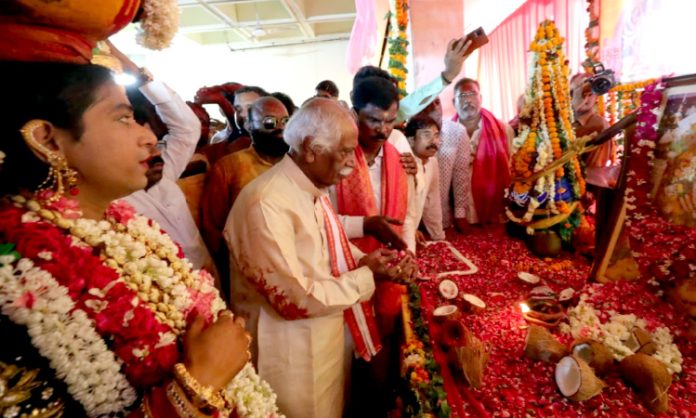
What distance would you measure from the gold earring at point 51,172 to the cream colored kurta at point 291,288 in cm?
65

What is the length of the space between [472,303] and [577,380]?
32.0 inches

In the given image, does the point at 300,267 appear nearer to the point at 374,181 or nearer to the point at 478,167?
the point at 374,181

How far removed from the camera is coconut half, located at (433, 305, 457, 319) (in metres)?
2.25

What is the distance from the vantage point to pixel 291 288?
4.85ft

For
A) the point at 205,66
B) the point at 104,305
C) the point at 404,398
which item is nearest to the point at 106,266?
the point at 104,305

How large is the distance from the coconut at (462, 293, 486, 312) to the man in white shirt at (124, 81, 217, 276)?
1.54 m

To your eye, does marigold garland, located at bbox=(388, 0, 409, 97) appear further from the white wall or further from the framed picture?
the white wall

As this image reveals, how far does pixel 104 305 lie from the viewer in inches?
34.0

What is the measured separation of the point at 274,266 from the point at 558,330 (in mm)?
1687

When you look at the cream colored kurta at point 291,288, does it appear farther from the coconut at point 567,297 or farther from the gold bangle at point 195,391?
the coconut at point 567,297

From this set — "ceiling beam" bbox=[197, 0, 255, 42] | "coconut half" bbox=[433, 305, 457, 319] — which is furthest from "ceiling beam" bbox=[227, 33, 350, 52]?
"coconut half" bbox=[433, 305, 457, 319]

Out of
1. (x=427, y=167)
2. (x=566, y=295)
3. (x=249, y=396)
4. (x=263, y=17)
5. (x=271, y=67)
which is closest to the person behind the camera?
(x=249, y=396)

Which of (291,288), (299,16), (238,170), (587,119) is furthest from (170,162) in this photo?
(299,16)

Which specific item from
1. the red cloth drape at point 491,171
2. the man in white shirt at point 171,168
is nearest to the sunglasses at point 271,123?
the man in white shirt at point 171,168
